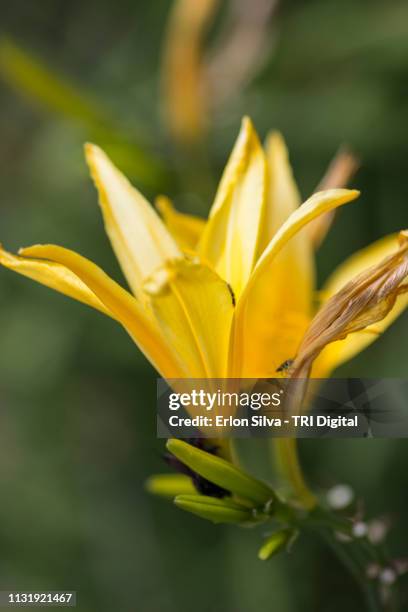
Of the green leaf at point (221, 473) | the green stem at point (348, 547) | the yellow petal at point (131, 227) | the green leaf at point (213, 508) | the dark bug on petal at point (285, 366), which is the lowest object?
the green stem at point (348, 547)

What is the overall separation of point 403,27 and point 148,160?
2.36 feet

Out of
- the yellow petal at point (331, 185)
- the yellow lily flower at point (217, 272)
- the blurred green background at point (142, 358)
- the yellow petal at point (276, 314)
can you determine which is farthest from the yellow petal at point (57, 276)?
the blurred green background at point (142, 358)

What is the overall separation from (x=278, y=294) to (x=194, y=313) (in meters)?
0.25

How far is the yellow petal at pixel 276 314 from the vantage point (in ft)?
2.49

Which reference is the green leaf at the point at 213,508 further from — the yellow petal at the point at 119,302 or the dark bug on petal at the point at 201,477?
the yellow petal at the point at 119,302

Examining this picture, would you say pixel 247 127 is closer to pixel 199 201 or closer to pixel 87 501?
pixel 199 201

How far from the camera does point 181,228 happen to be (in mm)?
1040

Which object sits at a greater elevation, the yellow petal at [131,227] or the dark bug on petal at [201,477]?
the yellow petal at [131,227]

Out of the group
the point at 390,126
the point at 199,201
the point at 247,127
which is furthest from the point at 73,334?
the point at 247,127

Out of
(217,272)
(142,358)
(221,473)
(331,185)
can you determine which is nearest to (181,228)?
(217,272)

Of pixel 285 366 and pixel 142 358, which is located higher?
pixel 142 358

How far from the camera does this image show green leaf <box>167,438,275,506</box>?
809mm

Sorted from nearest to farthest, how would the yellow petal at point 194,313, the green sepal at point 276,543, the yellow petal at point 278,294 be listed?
the yellow petal at point 194,313, the green sepal at point 276,543, the yellow petal at point 278,294

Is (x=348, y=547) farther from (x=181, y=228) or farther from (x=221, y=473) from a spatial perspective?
(x=181, y=228)
